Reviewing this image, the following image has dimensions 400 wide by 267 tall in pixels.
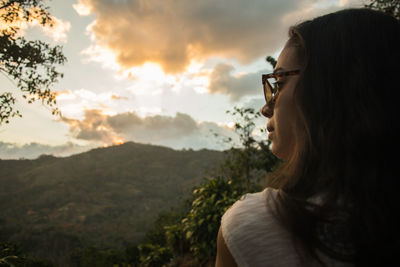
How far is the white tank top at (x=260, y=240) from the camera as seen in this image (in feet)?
Result: 2.07

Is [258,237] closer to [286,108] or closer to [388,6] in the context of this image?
[286,108]

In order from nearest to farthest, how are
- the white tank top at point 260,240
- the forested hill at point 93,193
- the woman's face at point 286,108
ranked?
the white tank top at point 260,240 → the woman's face at point 286,108 → the forested hill at point 93,193

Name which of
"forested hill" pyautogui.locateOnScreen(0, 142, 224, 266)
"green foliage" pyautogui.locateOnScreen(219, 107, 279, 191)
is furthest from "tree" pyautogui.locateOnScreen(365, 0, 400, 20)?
"forested hill" pyautogui.locateOnScreen(0, 142, 224, 266)

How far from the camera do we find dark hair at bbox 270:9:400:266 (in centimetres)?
65

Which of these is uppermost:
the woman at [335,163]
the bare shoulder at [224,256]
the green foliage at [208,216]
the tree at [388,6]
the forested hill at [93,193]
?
the tree at [388,6]

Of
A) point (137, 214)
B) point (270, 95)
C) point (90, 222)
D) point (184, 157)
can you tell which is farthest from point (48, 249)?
point (184, 157)

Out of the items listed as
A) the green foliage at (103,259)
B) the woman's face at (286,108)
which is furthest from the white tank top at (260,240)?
the green foliage at (103,259)

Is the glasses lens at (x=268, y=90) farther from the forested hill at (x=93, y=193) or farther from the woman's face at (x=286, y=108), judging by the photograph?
the forested hill at (x=93, y=193)

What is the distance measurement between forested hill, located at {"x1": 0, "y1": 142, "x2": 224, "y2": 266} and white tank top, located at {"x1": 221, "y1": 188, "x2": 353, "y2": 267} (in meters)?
49.0

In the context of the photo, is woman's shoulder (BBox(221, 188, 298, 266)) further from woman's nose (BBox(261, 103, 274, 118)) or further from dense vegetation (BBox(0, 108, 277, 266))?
dense vegetation (BBox(0, 108, 277, 266))

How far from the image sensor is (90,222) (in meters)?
73.0

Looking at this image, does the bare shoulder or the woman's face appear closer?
the bare shoulder

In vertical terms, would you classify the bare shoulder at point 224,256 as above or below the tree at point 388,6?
below

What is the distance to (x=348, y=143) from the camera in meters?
0.73
